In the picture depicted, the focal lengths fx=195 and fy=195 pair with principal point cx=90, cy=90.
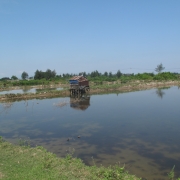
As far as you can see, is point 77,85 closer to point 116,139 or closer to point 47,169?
point 116,139

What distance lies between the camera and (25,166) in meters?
6.27

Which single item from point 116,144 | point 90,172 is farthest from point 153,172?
point 116,144

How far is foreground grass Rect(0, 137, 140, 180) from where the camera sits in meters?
5.54

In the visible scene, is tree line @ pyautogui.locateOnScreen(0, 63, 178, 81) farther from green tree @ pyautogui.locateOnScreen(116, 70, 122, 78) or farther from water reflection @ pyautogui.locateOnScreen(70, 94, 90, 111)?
water reflection @ pyautogui.locateOnScreen(70, 94, 90, 111)

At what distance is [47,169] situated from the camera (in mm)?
6062

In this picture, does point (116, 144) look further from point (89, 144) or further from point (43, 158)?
point (43, 158)

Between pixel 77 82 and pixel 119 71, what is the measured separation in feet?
145

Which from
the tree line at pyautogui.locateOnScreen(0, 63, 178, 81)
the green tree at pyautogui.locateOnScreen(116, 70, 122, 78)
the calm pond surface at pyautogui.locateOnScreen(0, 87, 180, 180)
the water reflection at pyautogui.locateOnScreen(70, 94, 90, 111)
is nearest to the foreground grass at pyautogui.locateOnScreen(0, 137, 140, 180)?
the calm pond surface at pyautogui.locateOnScreen(0, 87, 180, 180)

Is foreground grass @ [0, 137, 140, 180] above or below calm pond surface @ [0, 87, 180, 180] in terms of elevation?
above

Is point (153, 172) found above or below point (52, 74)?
below

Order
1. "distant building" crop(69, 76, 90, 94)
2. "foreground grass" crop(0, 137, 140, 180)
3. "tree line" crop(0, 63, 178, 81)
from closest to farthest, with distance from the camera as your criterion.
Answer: "foreground grass" crop(0, 137, 140, 180), "distant building" crop(69, 76, 90, 94), "tree line" crop(0, 63, 178, 81)

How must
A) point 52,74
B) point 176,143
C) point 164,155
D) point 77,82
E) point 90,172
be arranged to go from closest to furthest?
point 90,172
point 164,155
point 176,143
point 77,82
point 52,74

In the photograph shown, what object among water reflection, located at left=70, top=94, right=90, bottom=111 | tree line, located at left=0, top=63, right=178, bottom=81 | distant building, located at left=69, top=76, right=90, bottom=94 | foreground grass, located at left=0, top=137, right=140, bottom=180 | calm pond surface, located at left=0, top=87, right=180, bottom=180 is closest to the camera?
foreground grass, located at left=0, top=137, right=140, bottom=180

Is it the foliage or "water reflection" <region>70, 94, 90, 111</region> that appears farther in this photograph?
the foliage
